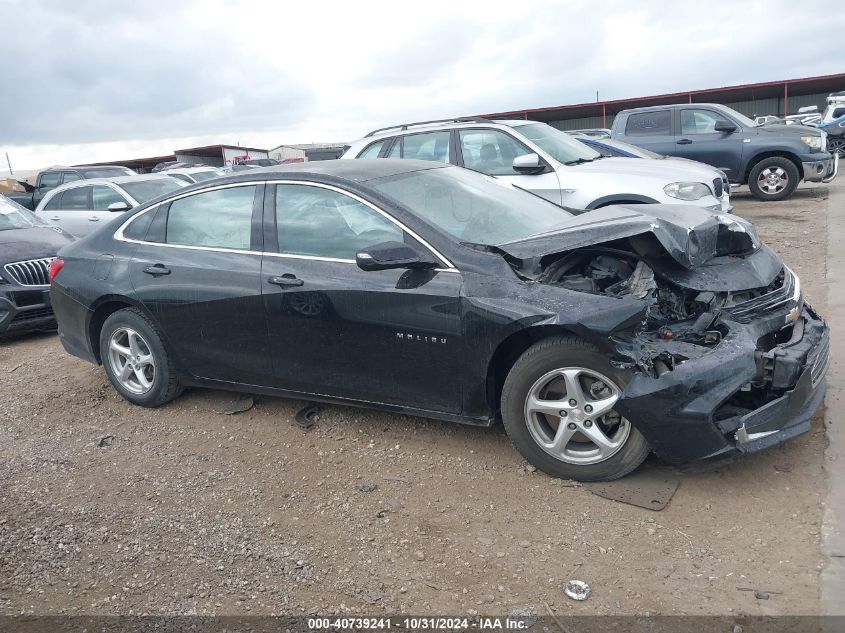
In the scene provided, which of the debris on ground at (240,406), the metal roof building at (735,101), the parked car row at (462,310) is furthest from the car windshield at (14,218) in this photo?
the metal roof building at (735,101)

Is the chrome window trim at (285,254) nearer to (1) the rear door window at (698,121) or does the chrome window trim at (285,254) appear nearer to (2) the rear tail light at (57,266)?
(2) the rear tail light at (57,266)

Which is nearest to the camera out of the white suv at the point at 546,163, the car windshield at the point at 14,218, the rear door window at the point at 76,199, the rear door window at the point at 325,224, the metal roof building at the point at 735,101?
the rear door window at the point at 325,224

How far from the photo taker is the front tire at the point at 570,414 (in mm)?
3469

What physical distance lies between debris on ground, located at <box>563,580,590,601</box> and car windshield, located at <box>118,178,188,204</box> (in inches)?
400

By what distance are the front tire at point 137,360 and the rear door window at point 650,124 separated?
11310 mm

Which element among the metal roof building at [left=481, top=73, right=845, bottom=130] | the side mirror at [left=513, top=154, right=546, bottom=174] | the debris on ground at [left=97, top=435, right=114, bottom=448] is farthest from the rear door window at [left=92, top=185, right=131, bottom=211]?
the metal roof building at [left=481, top=73, right=845, bottom=130]

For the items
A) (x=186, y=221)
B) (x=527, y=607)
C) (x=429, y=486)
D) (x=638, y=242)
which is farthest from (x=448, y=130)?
(x=527, y=607)

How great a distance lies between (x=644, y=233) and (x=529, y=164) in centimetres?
421

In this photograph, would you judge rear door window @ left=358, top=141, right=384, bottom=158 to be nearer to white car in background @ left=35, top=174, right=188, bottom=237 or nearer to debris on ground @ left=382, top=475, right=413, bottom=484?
white car in background @ left=35, top=174, right=188, bottom=237

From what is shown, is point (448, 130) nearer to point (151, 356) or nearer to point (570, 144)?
point (570, 144)

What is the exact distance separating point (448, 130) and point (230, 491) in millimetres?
5712

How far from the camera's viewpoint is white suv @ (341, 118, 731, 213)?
25.2ft

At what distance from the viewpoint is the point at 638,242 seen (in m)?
3.90

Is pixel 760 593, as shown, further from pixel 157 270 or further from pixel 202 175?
pixel 202 175
